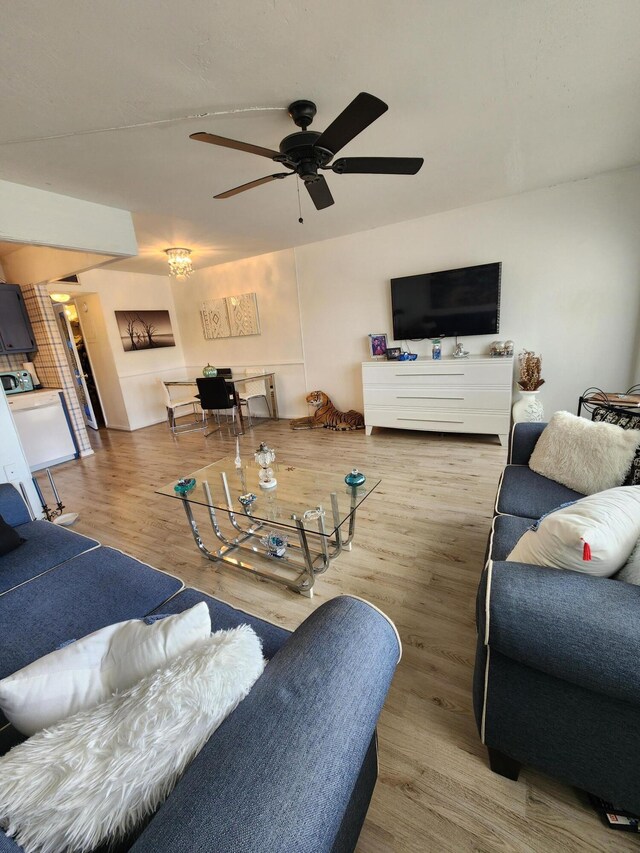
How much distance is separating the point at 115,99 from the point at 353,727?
252cm

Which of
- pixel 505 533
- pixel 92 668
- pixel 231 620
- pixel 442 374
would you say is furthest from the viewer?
pixel 442 374

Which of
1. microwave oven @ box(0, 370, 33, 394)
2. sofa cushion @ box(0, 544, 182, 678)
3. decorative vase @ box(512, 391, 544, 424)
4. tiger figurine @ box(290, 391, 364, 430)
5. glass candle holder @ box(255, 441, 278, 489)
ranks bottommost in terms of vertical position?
tiger figurine @ box(290, 391, 364, 430)

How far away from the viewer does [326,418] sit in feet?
15.6

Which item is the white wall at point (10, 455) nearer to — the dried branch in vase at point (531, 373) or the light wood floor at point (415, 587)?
the light wood floor at point (415, 587)

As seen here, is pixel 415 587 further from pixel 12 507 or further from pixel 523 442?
pixel 12 507

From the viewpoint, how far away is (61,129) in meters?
1.80

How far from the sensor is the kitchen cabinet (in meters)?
3.83

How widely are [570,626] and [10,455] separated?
351 cm

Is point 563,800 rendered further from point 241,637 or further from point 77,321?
point 77,321

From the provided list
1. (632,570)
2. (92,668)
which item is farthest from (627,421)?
(92,668)

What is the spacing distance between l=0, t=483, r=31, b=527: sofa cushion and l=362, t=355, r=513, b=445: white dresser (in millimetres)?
3274

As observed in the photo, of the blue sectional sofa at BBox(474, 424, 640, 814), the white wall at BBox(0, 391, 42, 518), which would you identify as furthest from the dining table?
the blue sectional sofa at BBox(474, 424, 640, 814)

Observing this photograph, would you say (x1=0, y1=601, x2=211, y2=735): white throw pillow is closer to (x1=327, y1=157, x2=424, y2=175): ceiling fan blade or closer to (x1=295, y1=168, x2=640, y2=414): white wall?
(x1=327, y1=157, x2=424, y2=175): ceiling fan blade

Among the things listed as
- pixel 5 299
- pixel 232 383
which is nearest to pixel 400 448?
pixel 232 383
